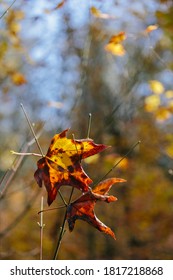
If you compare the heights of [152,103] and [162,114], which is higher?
[152,103]

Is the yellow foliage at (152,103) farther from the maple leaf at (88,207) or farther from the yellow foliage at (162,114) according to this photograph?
the maple leaf at (88,207)

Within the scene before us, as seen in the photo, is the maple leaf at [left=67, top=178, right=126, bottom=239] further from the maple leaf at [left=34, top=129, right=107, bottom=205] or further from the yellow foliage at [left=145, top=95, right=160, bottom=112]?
the yellow foliage at [left=145, top=95, right=160, bottom=112]

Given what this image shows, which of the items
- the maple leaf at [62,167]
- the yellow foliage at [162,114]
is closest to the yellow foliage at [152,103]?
the yellow foliage at [162,114]

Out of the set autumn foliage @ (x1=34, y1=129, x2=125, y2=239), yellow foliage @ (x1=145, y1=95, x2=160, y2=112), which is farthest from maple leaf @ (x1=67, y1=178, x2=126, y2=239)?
yellow foliage @ (x1=145, y1=95, x2=160, y2=112)

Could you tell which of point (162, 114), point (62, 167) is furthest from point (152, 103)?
point (62, 167)

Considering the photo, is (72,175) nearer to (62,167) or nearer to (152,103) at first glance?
(62,167)

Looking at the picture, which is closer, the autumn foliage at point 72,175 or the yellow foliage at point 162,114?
the autumn foliage at point 72,175

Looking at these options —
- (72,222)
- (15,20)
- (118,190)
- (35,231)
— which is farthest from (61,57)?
(35,231)

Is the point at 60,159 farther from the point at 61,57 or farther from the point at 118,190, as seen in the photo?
the point at 118,190

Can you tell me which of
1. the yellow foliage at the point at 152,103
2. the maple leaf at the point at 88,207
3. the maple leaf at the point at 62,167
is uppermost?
the maple leaf at the point at 62,167
